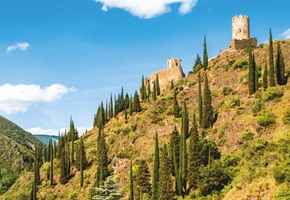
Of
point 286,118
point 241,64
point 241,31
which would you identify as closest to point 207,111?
point 286,118

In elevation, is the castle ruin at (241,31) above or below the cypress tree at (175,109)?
above

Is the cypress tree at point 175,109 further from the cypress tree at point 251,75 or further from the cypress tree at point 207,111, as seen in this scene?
the cypress tree at point 251,75

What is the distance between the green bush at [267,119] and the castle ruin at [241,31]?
38.4 metres

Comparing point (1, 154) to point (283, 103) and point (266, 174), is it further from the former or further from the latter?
point (266, 174)

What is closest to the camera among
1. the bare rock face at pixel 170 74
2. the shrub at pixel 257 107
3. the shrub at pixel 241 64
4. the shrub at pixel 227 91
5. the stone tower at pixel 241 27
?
the shrub at pixel 257 107

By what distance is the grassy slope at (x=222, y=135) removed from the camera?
4297cm

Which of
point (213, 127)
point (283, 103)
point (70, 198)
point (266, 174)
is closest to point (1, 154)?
point (70, 198)

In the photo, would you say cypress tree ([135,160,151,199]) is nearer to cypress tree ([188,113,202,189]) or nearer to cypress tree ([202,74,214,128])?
cypress tree ([188,113,202,189])

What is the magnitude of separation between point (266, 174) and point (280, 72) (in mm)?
33307

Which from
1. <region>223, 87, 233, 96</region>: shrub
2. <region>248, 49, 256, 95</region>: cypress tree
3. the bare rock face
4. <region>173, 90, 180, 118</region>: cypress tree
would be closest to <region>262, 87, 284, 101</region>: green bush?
<region>248, 49, 256, 95</region>: cypress tree

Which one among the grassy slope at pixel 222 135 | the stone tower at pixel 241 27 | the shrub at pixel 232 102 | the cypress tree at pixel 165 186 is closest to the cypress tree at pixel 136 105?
the grassy slope at pixel 222 135

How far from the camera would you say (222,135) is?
62.7 metres

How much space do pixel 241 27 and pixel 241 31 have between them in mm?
1081

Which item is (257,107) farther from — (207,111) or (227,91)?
(227,91)
